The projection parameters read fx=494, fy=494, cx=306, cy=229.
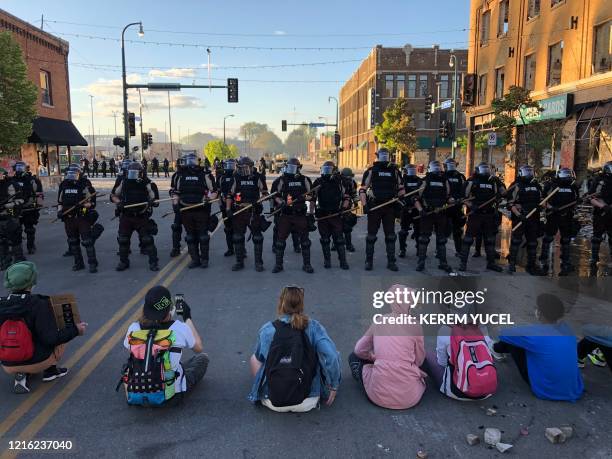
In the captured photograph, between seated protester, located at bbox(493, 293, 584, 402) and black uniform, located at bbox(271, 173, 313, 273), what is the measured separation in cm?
514

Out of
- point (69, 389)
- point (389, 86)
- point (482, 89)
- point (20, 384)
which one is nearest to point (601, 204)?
point (69, 389)

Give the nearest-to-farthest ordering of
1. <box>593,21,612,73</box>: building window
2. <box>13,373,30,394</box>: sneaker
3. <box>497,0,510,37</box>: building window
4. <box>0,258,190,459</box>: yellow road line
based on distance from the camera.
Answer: <box>0,258,190,459</box>: yellow road line < <box>13,373,30,394</box>: sneaker < <box>593,21,612,73</box>: building window < <box>497,0,510,37</box>: building window

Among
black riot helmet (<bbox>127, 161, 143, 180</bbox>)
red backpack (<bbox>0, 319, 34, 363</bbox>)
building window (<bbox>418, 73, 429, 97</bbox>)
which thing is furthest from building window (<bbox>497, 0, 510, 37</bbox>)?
building window (<bbox>418, 73, 429, 97</bbox>)

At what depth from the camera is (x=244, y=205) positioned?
31.6ft

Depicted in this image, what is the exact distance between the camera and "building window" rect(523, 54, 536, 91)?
2208cm

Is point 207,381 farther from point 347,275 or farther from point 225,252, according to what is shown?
point 225,252

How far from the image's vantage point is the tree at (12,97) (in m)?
15.2

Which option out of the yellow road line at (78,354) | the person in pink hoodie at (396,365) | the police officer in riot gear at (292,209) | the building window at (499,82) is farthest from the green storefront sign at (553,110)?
the person in pink hoodie at (396,365)

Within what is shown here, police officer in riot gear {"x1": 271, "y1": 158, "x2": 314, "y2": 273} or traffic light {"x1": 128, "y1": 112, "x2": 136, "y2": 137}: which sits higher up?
traffic light {"x1": 128, "y1": 112, "x2": 136, "y2": 137}

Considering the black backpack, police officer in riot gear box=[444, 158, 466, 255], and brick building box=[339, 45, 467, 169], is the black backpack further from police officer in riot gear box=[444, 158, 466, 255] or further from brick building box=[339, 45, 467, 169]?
brick building box=[339, 45, 467, 169]

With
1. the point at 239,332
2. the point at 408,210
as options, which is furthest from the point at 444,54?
the point at 239,332

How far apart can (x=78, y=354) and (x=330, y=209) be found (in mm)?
5274

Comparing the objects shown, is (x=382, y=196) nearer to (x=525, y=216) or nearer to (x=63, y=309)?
(x=525, y=216)

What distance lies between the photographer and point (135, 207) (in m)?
9.27
